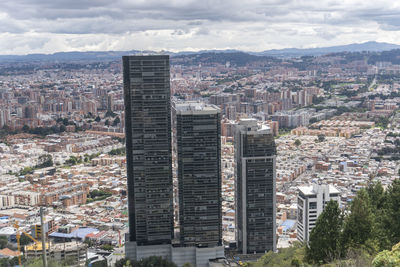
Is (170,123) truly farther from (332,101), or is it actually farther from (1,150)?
(332,101)

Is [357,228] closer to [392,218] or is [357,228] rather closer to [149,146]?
[392,218]

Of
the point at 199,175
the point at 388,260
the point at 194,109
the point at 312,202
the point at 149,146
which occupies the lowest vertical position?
the point at 312,202

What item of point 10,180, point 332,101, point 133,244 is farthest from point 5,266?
point 332,101

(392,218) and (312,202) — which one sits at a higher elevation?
(392,218)

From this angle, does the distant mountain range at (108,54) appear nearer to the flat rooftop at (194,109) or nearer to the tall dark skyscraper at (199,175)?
the flat rooftop at (194,109)

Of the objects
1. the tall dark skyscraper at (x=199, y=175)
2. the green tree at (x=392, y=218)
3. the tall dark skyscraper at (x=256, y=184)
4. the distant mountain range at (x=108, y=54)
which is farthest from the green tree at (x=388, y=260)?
the distant mountain range at (x=108, y=54)

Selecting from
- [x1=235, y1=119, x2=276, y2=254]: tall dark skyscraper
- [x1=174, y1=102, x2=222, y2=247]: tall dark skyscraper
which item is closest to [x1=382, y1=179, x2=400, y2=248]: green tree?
[x1=235, y1=119, x2=276, y2=254]: tall dark skyscraper

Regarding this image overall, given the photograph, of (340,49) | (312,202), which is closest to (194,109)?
(312,202)
